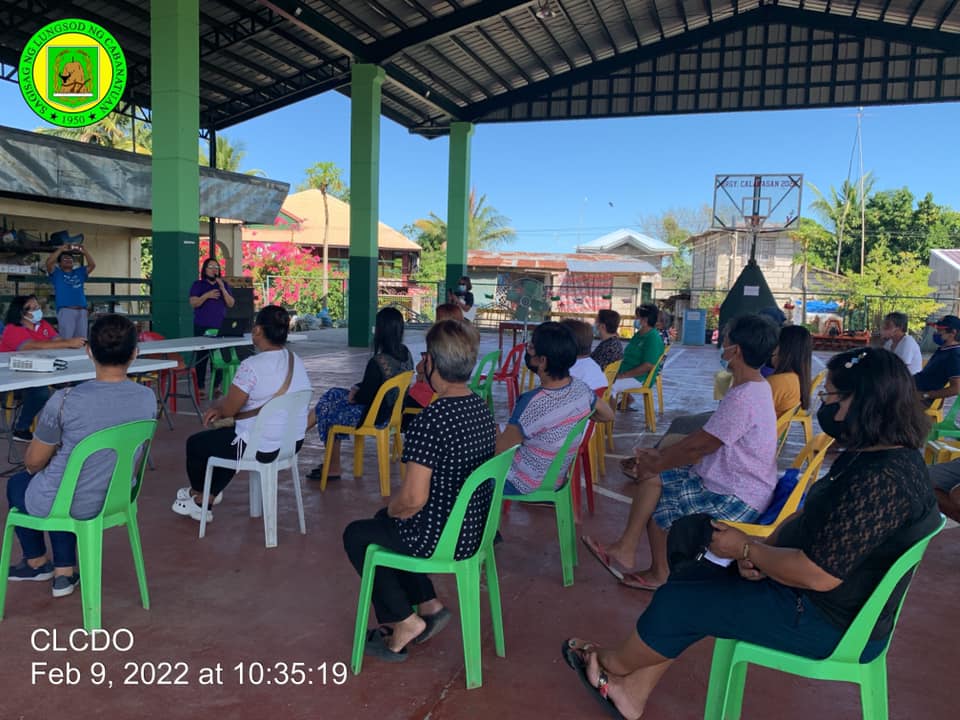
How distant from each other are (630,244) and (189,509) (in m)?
34.4

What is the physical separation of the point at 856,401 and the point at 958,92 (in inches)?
625

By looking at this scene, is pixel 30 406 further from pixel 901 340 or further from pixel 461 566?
pixel 901 340

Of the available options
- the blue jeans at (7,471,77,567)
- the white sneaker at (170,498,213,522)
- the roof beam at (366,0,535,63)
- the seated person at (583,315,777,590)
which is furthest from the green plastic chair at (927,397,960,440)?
the roof beam at (366,0,535,63)

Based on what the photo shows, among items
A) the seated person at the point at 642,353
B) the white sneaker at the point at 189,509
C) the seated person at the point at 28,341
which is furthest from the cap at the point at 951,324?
the seated person at the point at 28,341

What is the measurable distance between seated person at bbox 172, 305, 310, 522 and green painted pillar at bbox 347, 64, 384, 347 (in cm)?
964

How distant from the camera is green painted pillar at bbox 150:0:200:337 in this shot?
317 inches

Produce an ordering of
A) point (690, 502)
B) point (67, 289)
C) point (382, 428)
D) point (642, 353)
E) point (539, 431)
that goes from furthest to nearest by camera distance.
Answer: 1. point (67, 289)
2. point (642, 353)
3. point (382, 428)
4. point (539, 431)
5. point (690, 502)

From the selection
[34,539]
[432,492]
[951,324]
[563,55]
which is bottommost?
[34,539]

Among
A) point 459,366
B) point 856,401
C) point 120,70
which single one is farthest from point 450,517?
point 120,70

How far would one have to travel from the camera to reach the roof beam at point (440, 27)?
11930 mm

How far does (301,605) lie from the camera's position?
110 inches

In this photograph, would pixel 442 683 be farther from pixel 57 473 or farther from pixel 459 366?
pixel 57 473

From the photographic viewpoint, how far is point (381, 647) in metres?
2.42

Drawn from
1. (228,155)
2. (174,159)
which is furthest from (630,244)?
(174,159)
